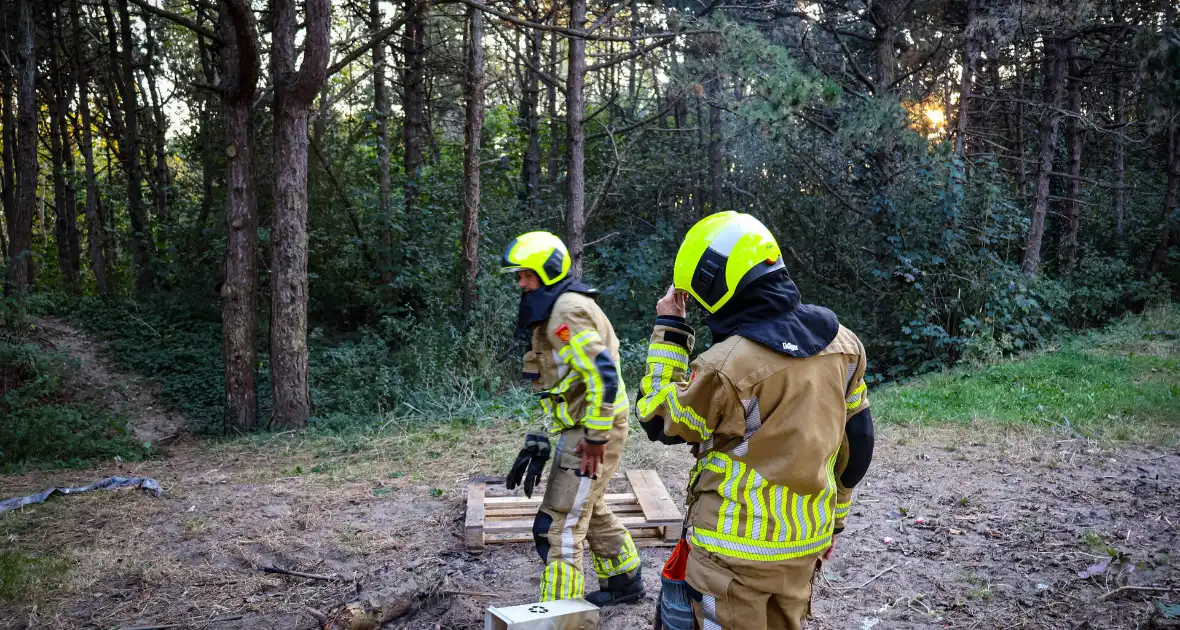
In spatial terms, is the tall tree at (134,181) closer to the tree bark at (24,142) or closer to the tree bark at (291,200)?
the tree bark at (24,142)

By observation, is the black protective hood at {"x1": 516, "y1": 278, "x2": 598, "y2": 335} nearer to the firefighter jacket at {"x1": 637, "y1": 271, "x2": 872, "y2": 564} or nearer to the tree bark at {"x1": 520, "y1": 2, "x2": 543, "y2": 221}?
the firefighter jacket at {"x1": 637, "y1": 271, "x2": 872, "y2": 564}

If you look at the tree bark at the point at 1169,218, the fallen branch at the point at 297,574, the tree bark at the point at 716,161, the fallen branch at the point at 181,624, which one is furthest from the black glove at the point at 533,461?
the tree bark at the point at 1169,218

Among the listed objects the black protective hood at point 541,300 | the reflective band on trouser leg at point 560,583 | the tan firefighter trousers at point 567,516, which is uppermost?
the black protective hood at point 541,300

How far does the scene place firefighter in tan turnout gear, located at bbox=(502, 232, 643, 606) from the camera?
403 centimetres

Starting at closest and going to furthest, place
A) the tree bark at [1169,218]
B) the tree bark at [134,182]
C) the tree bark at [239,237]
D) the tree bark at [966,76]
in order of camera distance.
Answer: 1. the tree bark at [239,237]
2. the tree bark at [966,76]
3. the tree bark at [134,182]
4. the tree bark at [1169,218]

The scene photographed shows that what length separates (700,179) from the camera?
1853cm

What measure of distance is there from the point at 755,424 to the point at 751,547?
40 cm

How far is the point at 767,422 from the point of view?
253cm

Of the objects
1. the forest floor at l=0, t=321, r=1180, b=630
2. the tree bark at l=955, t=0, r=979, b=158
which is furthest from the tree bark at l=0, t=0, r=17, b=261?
the tree bark at l=955, t=0, r=979, b=158

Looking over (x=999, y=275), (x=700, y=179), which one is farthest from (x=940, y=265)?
(x=700, y=179)

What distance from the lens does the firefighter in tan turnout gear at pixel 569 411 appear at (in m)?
4.03

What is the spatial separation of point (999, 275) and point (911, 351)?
71.3 inches

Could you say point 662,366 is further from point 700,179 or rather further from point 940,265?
point 700,179

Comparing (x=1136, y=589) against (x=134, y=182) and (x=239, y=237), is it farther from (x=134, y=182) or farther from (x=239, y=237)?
(x=134, y=182)
